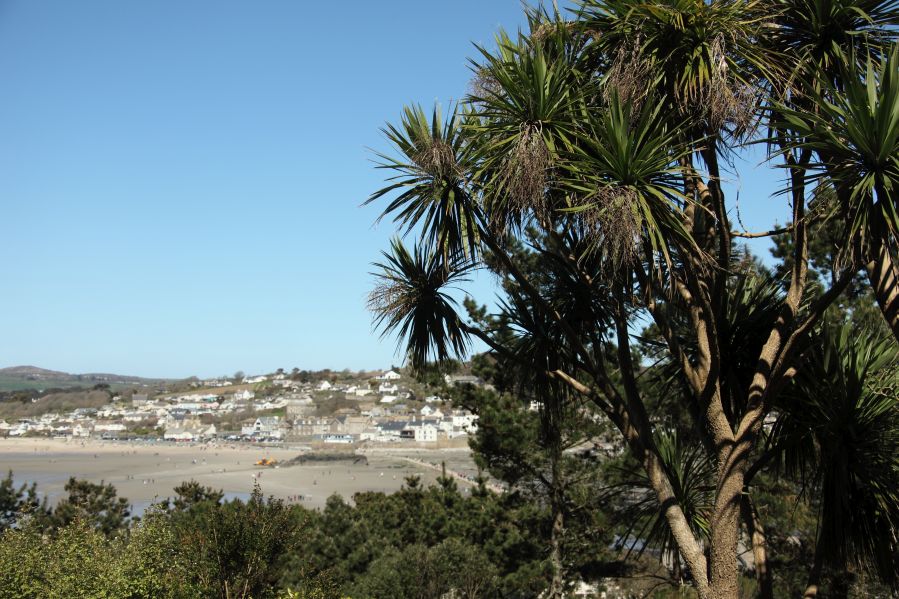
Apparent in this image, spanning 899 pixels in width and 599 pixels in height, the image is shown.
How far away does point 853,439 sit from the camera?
436cm

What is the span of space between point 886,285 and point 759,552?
2079 millimetres

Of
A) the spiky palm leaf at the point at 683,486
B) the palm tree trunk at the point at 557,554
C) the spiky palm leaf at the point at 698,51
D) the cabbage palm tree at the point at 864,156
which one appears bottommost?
the palm tree trunk at the point at 557,554

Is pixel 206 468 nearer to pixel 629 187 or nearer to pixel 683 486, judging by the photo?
pixel 683 486

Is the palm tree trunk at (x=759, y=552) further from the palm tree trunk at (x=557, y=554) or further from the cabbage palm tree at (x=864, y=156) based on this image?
the palm tree trunk at (x=557, y=554)

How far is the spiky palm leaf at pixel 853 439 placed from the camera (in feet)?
14.0

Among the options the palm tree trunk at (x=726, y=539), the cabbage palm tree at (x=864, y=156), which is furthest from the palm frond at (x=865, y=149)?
the palm tree trunk at (x=726, y=539)

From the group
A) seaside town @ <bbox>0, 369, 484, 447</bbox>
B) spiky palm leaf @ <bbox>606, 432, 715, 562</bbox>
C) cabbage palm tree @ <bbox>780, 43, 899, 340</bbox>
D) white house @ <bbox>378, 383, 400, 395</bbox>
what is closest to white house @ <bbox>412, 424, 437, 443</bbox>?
seaside town @ <bbox>0, 369, 484, 447</bbox>

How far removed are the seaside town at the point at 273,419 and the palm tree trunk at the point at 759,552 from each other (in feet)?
267

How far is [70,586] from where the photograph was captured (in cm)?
636

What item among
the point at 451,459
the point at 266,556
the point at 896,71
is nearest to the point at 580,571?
the point at 266,556

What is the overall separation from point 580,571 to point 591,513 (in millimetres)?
2267

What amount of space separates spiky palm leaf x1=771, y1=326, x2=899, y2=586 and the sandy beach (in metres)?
41.8

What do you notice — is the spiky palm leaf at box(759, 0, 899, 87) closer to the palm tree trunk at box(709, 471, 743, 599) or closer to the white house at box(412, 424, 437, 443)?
the palm tree trunk at box(709, 471, 743, 599)

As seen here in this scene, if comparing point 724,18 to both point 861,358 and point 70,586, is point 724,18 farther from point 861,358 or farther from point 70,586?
point 70,586
